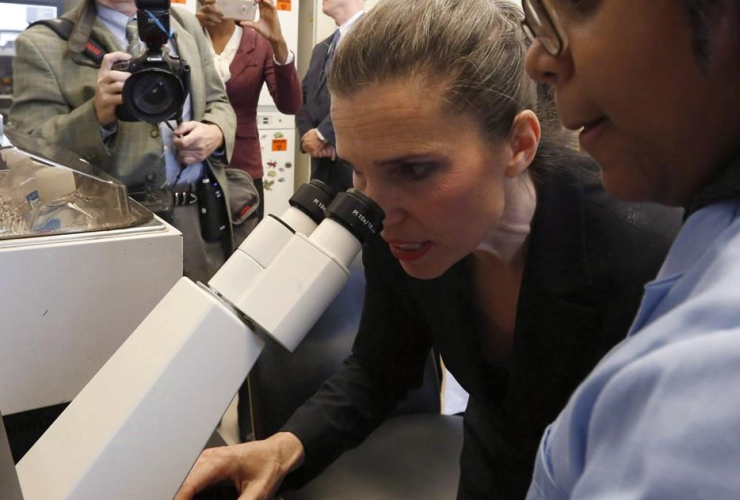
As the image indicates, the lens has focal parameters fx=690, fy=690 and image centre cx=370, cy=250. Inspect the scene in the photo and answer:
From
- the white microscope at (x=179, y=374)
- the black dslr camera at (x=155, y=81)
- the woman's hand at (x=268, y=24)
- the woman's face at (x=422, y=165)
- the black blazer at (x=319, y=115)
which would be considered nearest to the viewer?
the white microscope at (x=179, y=374)

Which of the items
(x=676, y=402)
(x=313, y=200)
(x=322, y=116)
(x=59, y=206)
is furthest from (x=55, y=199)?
(x=322, y=116)

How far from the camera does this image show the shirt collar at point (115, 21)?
1.35m

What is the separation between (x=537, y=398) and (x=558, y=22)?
59 centimetres

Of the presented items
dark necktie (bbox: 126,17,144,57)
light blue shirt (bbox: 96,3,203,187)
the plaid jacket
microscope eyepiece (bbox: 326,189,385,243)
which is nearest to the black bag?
light blue shirt (bbox: 96,3,203,187)

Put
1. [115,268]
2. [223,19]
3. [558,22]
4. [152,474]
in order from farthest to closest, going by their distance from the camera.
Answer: [223,19], [115,268], [152,474], [558,22]

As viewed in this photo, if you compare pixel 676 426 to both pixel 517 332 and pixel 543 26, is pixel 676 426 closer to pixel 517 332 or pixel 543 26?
pixel 543 26

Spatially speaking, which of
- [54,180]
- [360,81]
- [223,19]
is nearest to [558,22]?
[360,81]

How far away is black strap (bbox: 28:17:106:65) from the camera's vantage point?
4.32ft

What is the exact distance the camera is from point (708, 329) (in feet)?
0.92

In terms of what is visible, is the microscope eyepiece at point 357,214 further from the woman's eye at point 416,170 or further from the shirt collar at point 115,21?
the shirt collar at point 115,21

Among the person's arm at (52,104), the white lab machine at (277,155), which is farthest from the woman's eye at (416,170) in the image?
the white lab machine at (277,155)

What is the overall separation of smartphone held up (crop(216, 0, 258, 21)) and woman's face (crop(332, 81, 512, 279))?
1.38 meters

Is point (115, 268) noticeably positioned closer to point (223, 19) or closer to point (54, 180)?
point (54, 180)

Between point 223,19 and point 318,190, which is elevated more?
point 318,190
